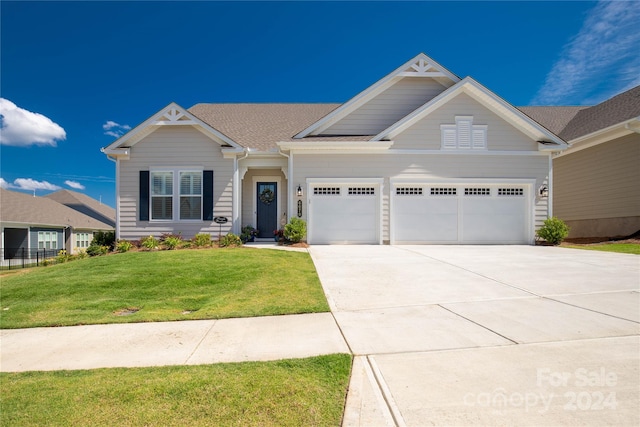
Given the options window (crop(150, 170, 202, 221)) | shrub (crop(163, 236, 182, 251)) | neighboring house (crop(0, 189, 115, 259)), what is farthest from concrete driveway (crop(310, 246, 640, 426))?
neighboring house (crop(0, 189, 115, 259))

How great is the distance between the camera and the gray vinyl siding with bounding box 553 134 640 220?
43.1 feet

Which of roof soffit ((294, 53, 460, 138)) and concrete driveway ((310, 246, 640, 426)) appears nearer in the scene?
concrete driveway ((310, 246, 640, 426))

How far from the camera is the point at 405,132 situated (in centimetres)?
1270

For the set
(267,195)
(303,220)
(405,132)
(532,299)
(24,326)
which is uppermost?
(405,132)

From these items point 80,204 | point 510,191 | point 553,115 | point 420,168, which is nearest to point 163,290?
point 420,168

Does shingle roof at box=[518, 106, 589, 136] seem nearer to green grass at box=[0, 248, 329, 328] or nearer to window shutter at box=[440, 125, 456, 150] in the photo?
window shutter at box=[440, 125, 456, 150]

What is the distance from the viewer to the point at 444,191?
1279cm

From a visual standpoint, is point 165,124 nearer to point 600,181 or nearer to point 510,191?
point 510,191

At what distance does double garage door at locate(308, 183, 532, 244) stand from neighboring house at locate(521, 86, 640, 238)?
4333 mm

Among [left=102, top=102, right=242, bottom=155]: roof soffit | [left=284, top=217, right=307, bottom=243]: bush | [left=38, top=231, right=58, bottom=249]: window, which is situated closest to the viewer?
[left=284, top=217, right=307, bottom=243]: bush

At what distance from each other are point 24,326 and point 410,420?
19.9ft

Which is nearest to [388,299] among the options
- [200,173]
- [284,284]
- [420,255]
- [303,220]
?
[284,284]

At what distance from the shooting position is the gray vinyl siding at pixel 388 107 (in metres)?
13.4

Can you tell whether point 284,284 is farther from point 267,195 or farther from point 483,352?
point 267,195
